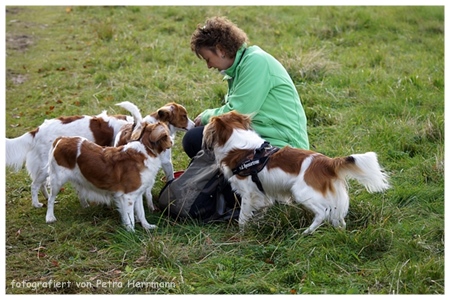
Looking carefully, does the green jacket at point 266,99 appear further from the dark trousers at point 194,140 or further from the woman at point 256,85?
the dark trousers at point 194,140

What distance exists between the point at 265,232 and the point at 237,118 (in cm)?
100

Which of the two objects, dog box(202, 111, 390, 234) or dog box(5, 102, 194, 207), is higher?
dog box(202, 111, 390, 234)

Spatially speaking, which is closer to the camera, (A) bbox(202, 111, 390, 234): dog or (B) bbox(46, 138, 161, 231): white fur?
(A) bbox(202, 111, 390, 234): dog

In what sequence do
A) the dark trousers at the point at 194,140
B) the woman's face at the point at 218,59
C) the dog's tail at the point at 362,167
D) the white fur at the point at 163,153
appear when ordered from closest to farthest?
the dog's tail at the point at 362,167
the white fur at the point at 163,153
the woman's face at the point at 218,59
the dark trousers at the point at 194,140

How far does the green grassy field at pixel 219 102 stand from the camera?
14.7ft

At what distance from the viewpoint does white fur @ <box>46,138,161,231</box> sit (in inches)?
214

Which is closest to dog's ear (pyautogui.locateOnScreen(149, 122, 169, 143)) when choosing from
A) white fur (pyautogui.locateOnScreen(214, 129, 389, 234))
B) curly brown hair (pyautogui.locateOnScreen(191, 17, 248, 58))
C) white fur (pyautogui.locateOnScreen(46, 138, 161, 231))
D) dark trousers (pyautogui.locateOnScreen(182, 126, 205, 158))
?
white fur (pyautogui.locateOnScreen(46, 138, 161, 231))

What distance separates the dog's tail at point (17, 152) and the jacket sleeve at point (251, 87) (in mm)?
2110

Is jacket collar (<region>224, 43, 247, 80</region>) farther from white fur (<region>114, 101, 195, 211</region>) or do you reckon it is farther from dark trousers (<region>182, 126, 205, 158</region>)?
white fur (<region>114, 101, 195, 211</region>)

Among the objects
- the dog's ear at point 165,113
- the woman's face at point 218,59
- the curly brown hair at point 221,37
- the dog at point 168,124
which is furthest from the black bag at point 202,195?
the curly brown hair at point 221,37

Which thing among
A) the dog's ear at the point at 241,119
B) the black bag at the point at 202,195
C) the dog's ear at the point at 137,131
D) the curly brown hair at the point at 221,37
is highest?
the curly brown hair at the point at 221,37

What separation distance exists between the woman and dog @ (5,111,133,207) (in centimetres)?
120
